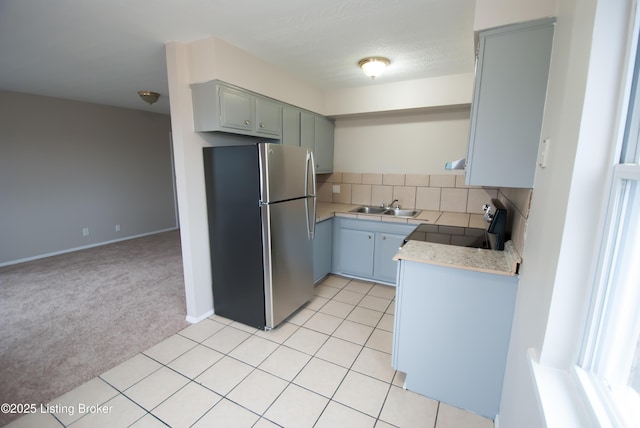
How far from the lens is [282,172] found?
7.32 feet

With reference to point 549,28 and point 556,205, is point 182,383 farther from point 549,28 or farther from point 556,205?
point 549,28

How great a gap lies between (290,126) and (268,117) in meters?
0.37

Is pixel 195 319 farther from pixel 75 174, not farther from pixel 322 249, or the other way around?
pixel 75 174

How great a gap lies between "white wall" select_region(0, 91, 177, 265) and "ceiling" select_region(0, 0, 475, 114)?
108 cm

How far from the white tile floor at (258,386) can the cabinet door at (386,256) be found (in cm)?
76

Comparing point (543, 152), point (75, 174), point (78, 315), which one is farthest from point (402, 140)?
point (75, 174)

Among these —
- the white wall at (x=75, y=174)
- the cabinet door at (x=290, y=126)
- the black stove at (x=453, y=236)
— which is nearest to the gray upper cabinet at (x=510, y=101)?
the black stove at (x=453, y=236)

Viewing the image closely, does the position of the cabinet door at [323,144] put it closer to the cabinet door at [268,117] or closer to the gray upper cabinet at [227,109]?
the cabinet door at [268,117]

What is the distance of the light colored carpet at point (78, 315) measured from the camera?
6.07 feet

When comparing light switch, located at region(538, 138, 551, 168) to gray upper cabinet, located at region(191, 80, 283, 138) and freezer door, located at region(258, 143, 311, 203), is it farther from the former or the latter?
gray upper cabinet, located at region(191, 80, 283, 138)

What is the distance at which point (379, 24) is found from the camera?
6.25 ft

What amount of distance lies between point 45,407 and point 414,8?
3.21m

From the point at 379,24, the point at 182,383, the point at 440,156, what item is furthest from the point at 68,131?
the point at 440,156

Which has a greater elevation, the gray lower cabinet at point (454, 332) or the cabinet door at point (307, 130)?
the cabinet door at point (307, 130)
